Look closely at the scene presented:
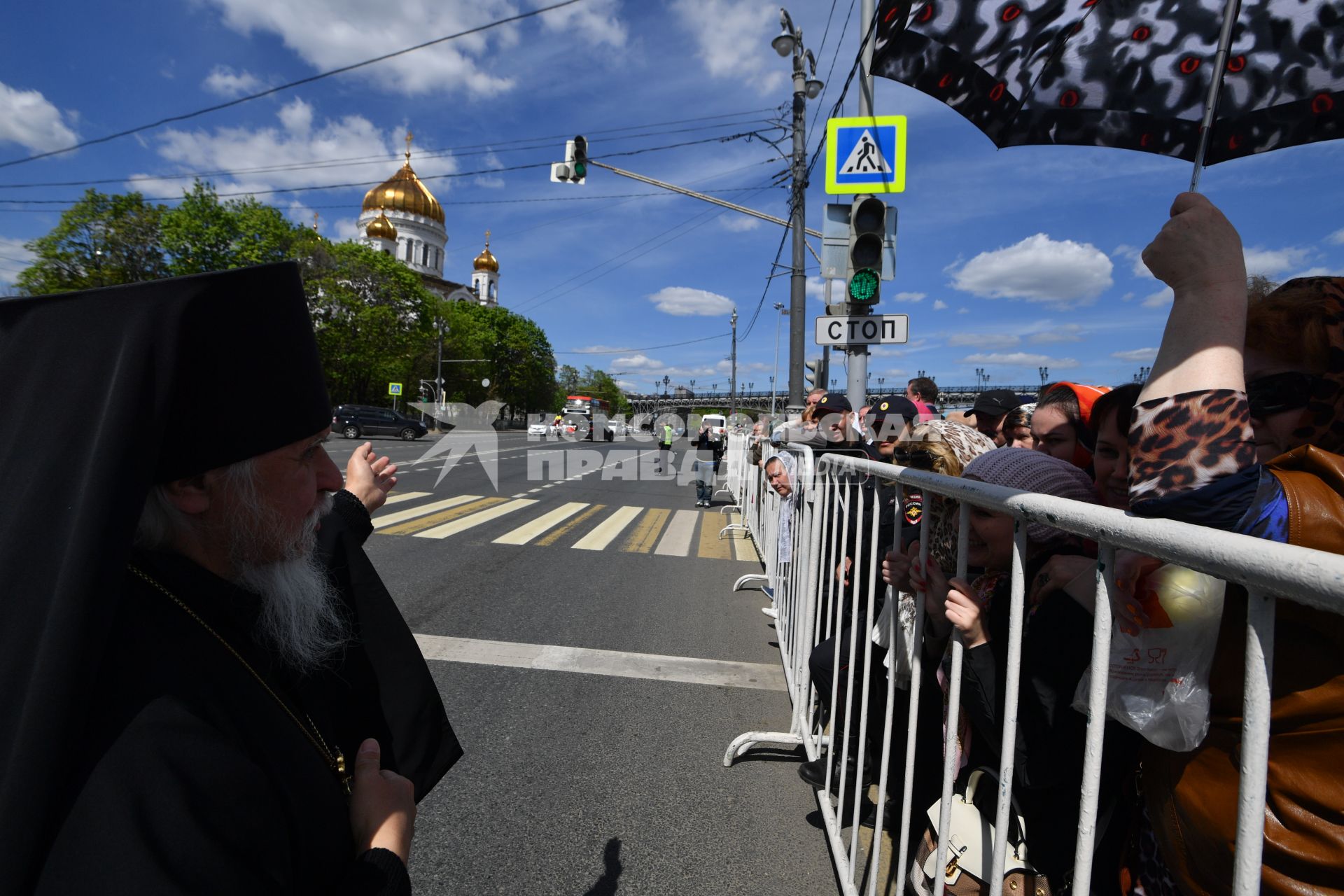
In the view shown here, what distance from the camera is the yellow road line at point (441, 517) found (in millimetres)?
8875

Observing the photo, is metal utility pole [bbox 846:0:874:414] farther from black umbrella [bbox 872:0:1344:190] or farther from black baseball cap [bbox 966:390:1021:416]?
black umbrella [bbox 872:0:1344:190]

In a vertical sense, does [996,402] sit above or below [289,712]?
above

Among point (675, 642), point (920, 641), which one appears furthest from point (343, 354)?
point (920, 641)

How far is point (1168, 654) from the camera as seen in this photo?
1101 millimetres

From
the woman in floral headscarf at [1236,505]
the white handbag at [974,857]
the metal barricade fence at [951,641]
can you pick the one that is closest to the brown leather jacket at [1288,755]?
the woman in floral headscarf at [1236,505]

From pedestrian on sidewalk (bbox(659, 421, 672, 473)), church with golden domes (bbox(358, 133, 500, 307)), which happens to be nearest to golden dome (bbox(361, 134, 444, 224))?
church with golden domes (bbox(358, 133, 500, 307))

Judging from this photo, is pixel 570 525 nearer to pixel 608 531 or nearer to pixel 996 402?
pixel 608 531

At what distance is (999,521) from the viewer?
1792 mm

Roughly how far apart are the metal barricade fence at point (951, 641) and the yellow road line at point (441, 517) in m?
6.12

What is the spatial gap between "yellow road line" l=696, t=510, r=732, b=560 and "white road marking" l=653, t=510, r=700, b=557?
0.50ft

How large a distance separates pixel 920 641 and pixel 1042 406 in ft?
7.06

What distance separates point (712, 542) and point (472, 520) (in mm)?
3455

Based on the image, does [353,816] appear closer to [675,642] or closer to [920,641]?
[920,641]

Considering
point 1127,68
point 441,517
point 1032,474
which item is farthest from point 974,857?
point 441,517
